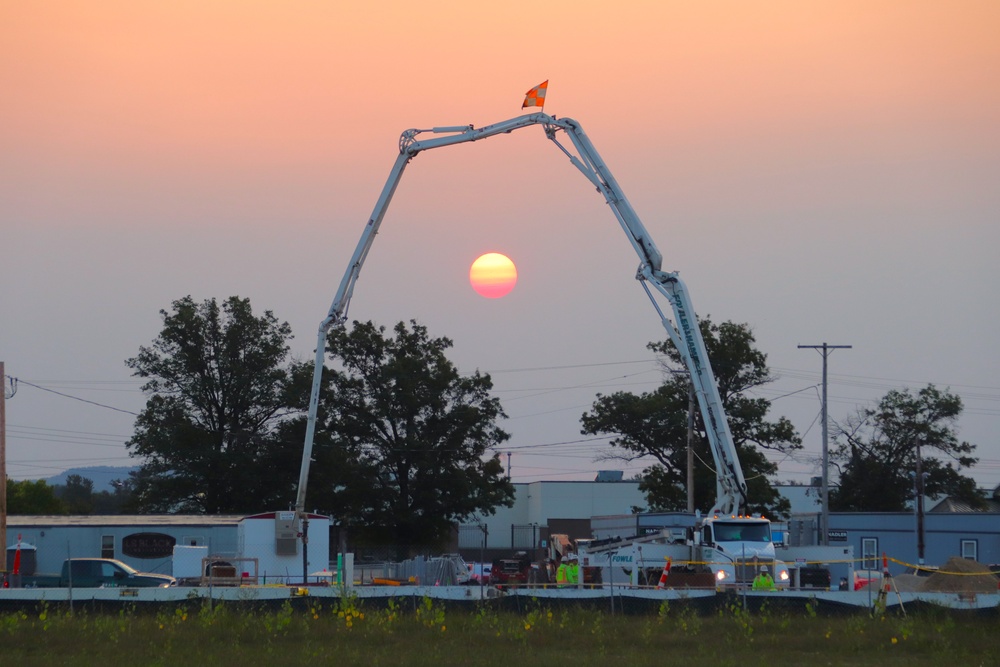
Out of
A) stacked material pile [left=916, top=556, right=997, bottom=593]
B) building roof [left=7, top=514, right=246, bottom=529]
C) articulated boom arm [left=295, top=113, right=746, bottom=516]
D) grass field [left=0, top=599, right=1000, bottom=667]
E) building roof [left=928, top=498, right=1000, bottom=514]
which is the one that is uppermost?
articulated boom arm [left=295, top=113, right=746, bottom=516]

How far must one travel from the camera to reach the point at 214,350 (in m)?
66.5

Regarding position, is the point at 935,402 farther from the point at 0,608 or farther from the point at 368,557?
the point at 0,608

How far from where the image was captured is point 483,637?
69.9 feet

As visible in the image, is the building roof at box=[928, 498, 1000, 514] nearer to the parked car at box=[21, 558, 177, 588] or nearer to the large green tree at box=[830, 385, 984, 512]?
the large green tree at box=[830, 385, 984, 512]

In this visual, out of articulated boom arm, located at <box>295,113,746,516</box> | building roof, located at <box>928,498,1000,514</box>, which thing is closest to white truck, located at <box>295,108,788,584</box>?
articulated boom arm, located at <box>295,113,746,516</box>

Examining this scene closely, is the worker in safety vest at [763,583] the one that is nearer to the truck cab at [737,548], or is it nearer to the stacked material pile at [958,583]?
the truck cab at [737,548]

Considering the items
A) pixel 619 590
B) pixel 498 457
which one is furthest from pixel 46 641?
pixel 498 457

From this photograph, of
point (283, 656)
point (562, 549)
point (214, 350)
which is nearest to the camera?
point (283, 656)

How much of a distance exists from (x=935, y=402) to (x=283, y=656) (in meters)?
69.5

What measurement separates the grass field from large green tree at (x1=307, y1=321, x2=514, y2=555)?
40.2m

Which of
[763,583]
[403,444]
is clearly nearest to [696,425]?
[403,444]

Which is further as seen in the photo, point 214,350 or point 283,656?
point 214,350

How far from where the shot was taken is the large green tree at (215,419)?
63.3 metres

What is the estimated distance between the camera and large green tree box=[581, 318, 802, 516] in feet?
217
